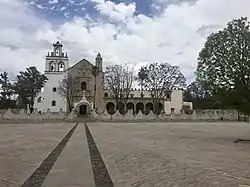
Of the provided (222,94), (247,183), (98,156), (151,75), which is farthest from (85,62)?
(247,183)

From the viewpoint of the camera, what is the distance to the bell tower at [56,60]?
9325 centimetres

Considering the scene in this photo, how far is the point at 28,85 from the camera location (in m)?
84.7

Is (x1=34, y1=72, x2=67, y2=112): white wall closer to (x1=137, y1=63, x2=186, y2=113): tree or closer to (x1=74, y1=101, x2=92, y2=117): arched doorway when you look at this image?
(x1=74, y1=101, x2=92, y2=117): arched doorway

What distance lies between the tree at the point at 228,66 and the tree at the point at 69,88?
58.3m

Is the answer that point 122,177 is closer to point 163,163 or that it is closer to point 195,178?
point 195,178

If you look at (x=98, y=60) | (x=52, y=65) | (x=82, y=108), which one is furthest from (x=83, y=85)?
(x=52, y=65)

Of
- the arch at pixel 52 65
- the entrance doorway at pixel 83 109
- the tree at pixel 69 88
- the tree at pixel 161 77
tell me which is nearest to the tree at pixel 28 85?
the arch at pixel 52 65

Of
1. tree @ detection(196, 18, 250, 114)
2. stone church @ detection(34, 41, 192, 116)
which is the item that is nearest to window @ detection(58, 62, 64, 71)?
stone church @ detection(34, 41, 192, 116)

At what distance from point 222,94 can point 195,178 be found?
524 inches

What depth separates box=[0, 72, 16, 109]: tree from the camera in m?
86.2

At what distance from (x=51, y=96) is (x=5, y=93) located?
11684 mm

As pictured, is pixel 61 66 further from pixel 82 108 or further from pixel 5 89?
pixel 82 108

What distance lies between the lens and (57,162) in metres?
11.1

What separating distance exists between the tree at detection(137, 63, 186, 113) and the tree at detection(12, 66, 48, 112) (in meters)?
27.4
